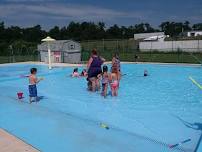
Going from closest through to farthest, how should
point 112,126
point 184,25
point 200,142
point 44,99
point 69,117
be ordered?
point 200,142, point 112,126, point 69,117, point 44,99, point 184,25

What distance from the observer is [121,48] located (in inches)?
1970

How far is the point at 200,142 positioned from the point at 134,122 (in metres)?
2.17

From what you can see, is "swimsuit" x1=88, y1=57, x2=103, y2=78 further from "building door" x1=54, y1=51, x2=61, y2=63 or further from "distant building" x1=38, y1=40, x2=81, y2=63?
"building door" x1=54, y1=51, x2=61, y2=63

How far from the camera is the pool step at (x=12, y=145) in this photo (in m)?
6.21

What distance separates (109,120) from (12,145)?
294 cm

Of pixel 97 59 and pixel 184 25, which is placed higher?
pixel 184 25

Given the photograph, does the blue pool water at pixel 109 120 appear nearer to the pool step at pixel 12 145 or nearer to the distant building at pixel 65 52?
the pool step at pixel 12 145

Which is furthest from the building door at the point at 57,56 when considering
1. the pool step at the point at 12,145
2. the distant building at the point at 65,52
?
the pool step at the point at 12,145

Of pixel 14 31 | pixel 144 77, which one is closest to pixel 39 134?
pixel 144 77

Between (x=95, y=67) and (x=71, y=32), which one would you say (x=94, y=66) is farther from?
(x=71, y=32)

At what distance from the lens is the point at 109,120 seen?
877cm

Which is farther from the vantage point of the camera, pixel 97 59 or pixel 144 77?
pixel 144 77

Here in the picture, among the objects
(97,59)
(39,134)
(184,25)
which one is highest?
(184,25)

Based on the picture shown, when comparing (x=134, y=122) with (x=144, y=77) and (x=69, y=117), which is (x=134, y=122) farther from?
(x=144, y=77)
